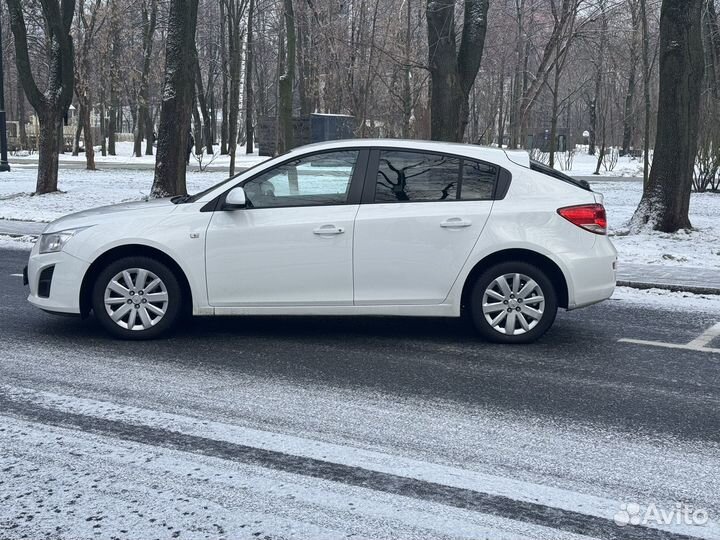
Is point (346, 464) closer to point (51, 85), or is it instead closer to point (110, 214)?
point (110, 214)

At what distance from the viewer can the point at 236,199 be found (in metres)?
7.02

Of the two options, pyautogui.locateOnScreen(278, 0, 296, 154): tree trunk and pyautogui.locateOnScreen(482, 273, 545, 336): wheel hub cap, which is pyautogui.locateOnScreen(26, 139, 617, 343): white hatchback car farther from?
pyautogui.locateOnScreen(278, 0, 296, 154): tree trunk

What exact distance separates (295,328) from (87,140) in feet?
90.3

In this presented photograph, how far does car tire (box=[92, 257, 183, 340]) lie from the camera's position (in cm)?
714

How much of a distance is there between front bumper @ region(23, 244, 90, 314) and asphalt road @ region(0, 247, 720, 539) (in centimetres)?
30

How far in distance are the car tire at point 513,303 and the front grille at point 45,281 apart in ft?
11.5

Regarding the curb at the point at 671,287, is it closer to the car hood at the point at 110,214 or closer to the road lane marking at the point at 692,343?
the road lane marking at the point at 692,343

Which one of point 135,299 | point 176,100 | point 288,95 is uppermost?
point 288,95

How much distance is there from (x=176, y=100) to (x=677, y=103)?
364 inches

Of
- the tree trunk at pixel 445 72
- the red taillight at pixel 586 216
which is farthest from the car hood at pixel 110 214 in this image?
the tree trunk at pixel 445 72

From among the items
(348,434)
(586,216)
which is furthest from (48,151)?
(348,434)

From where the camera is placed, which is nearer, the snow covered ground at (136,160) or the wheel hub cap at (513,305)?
the wheel hub cap at (513,305)

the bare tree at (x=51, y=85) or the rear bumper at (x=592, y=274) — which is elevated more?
the bare tree at (x=51, y=85)

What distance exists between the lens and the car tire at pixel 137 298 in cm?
714
